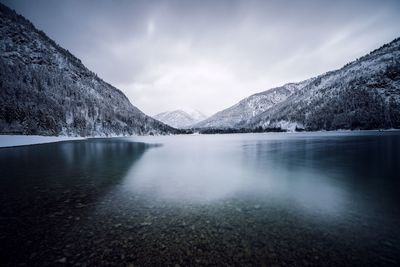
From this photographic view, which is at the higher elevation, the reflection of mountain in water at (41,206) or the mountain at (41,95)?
the mountain at (41,95)

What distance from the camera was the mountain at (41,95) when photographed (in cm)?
8931

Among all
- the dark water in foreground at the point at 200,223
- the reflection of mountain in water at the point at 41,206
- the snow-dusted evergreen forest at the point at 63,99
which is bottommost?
the dark water in foreground at the point at 200,223

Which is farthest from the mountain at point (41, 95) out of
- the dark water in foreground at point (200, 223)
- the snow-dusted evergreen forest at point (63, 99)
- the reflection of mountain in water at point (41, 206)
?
the dark water in foreground at point (200, 223)

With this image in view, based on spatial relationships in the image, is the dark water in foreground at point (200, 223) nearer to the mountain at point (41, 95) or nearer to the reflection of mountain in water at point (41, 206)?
the reflection of mountain in water at point (41, 206)

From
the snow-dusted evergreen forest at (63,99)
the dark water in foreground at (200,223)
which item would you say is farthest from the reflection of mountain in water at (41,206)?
the snow-dusted evergreen forest at (63,99)

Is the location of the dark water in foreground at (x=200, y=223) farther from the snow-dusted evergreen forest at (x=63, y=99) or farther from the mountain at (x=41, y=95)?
the snow-dusted evergreen forest at (x=63, y=99)

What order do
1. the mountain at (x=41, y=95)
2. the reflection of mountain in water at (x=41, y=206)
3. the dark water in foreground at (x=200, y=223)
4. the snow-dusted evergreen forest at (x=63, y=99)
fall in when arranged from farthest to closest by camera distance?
the snow-dusted evergreen forest at (x=63, y=99) < the mountain at (x=41, y=95) < the reflection of mountain in water at (x=41, y=206) < the dark water in foreground at (x=200, y=223)

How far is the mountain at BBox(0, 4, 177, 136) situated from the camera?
8931 centimetres

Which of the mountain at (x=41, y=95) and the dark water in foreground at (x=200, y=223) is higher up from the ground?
the mountain at (x=41, y=95)

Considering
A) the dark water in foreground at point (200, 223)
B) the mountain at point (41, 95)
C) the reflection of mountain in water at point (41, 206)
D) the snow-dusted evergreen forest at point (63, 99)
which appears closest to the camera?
the dark water in foreground at point (200, 223)

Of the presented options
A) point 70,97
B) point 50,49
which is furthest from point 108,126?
point 50,49

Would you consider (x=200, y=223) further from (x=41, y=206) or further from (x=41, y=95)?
(x=41, y=95)

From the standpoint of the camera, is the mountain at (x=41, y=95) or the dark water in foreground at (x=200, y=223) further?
the mountain at (x=41, y=95)

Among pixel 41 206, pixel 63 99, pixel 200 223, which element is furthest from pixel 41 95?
pixel 200 223
